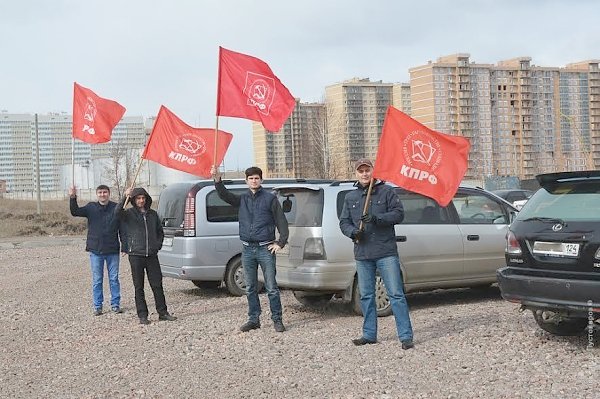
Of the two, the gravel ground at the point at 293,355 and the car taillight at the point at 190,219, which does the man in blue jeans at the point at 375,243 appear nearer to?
the gravel ground at the point at 293,355

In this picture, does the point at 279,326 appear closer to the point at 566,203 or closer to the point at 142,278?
the point at 142,278

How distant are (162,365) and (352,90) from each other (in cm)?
5351

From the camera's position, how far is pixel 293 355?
708 cm

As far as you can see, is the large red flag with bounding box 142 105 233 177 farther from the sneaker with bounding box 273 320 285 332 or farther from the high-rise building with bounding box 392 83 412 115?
the high-rise building with bounding box 392 83 412 115

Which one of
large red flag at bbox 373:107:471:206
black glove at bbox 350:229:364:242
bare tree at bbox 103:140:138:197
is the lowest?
black glove at bbox 350:229:364:242

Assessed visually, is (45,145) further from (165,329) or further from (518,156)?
(165,329)

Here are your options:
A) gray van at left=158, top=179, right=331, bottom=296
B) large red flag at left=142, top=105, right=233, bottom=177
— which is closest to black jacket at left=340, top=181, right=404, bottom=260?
large red flag at left=142, top=105, right=233, bottom=177

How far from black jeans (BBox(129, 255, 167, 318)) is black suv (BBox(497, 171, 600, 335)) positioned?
444 cm

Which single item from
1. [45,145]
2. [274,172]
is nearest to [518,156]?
[274,172]

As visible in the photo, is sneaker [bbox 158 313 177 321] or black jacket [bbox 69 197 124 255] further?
black jacket [bbox 69 197 124 255]

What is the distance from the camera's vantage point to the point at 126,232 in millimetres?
9344

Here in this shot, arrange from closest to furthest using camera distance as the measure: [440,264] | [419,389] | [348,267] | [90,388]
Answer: [419,389] → [90,388] → [348,267] → [440,264]

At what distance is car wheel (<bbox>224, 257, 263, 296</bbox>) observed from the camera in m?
11.0

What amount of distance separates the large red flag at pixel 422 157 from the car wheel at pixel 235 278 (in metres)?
4.21
